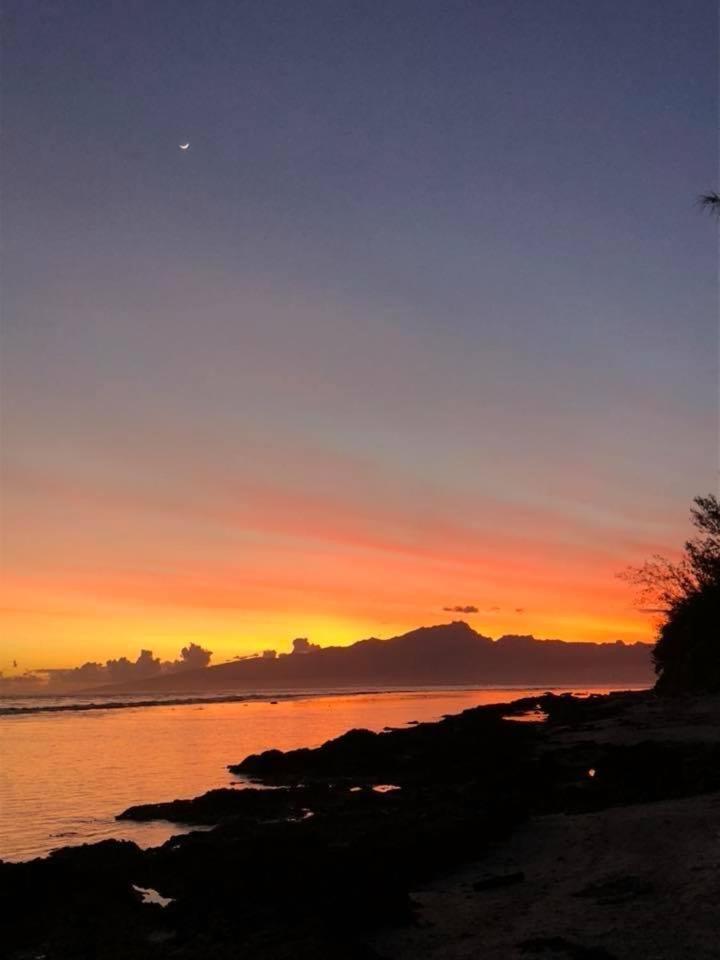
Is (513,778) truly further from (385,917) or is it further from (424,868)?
(385,917)

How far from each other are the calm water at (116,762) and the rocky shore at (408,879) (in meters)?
2.15

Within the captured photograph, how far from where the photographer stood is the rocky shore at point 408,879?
30.7 ft

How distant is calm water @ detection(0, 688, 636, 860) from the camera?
18531 millimetres

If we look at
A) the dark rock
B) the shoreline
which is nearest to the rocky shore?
the dark rock

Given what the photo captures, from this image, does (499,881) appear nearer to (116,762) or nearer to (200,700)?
(116,762)

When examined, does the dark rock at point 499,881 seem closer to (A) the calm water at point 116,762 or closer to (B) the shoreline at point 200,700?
(A) the calm water at point 116,762

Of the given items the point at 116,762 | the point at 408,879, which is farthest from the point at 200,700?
the point at 408,879

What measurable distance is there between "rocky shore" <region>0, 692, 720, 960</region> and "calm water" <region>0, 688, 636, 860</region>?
7.04 ft

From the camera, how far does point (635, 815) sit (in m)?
14.7

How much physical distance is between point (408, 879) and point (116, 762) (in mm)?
23292

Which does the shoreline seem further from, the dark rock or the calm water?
the dark rock

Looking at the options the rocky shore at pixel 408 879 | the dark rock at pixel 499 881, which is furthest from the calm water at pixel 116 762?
A: the dark rock at pixel 499 881

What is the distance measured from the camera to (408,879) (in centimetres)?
1243

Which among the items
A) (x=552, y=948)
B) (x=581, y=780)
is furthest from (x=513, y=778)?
(x=552, y=948)
